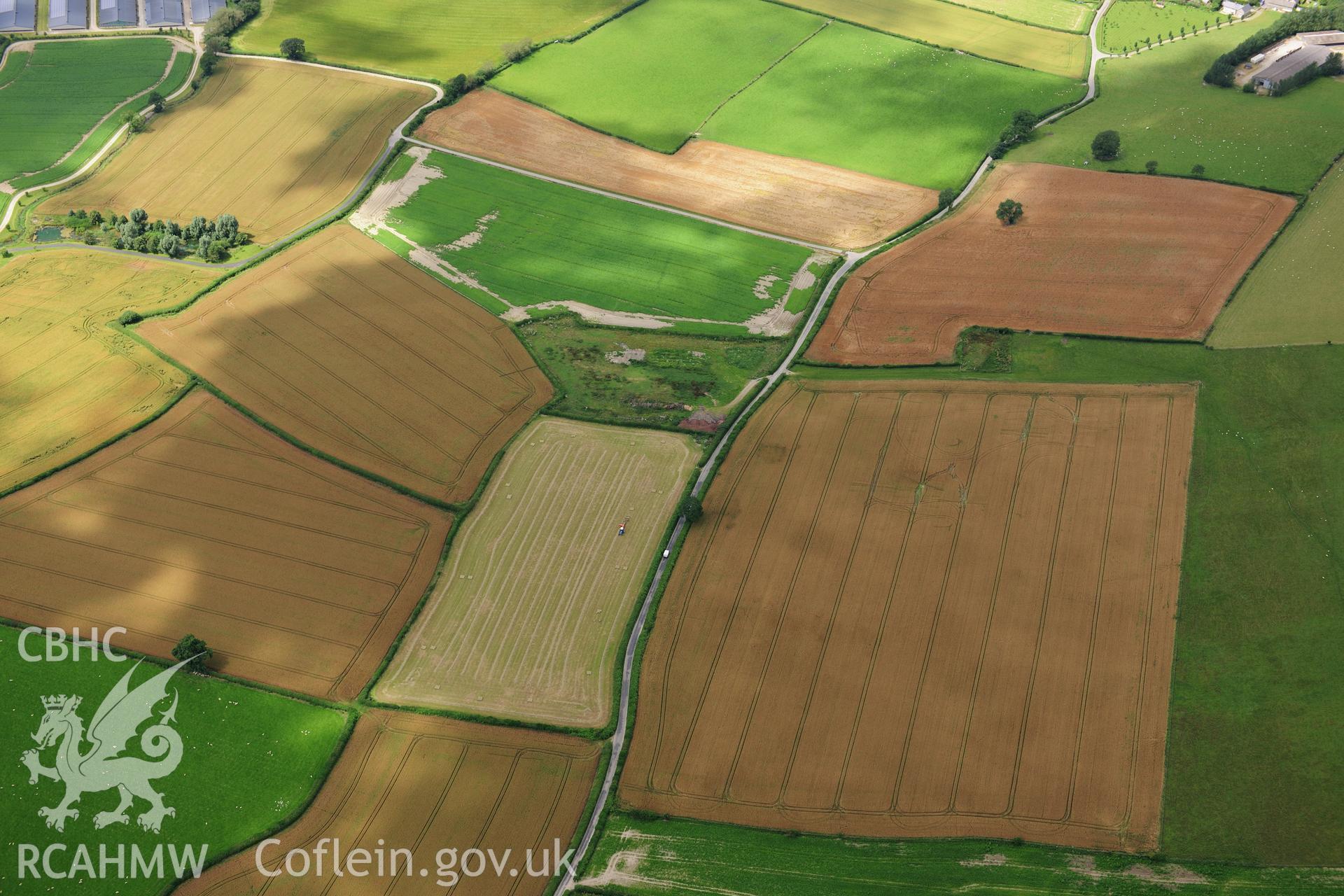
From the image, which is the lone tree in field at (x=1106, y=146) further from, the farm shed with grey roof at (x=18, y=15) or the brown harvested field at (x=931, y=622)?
the farm shed with grey roof at (x=18, y=15)

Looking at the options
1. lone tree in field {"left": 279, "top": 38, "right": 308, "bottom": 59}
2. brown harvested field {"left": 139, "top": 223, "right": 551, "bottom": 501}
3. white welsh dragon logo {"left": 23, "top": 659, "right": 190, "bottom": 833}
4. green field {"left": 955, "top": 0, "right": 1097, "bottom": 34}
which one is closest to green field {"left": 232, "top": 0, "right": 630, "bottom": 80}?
lone tree in field {"left": 279, "top": 38, "right": 308, "bottom": 59}

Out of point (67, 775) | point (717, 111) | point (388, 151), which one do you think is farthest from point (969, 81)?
point (67, 775)

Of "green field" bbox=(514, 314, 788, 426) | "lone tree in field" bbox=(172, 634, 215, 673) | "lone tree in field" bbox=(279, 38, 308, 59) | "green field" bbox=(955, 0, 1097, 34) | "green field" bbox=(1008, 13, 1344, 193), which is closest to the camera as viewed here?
"lone tree in field" bbox=(172, 634, 215, 673)

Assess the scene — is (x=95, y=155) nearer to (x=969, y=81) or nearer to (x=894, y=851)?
(x=969, y=81)

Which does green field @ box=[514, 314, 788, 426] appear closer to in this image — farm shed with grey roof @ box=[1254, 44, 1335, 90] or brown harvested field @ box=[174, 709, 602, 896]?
brown harvested field @ box=[174, 709, 602, 896]

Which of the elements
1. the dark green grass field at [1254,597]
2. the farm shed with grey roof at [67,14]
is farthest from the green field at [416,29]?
the dark green grass field at [1254,597]

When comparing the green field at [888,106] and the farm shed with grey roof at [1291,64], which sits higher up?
the farm shed with grey roof at [1291,64]

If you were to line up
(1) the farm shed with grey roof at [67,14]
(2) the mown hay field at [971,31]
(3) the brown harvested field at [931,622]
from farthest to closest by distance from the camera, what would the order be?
(1) the farm shed with grey roof at [67,14] → (2) the mown hay field at [971,31] → (3) the brown harvested field at [931,622]

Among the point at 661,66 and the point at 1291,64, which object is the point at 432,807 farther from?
the point at 1291,64
